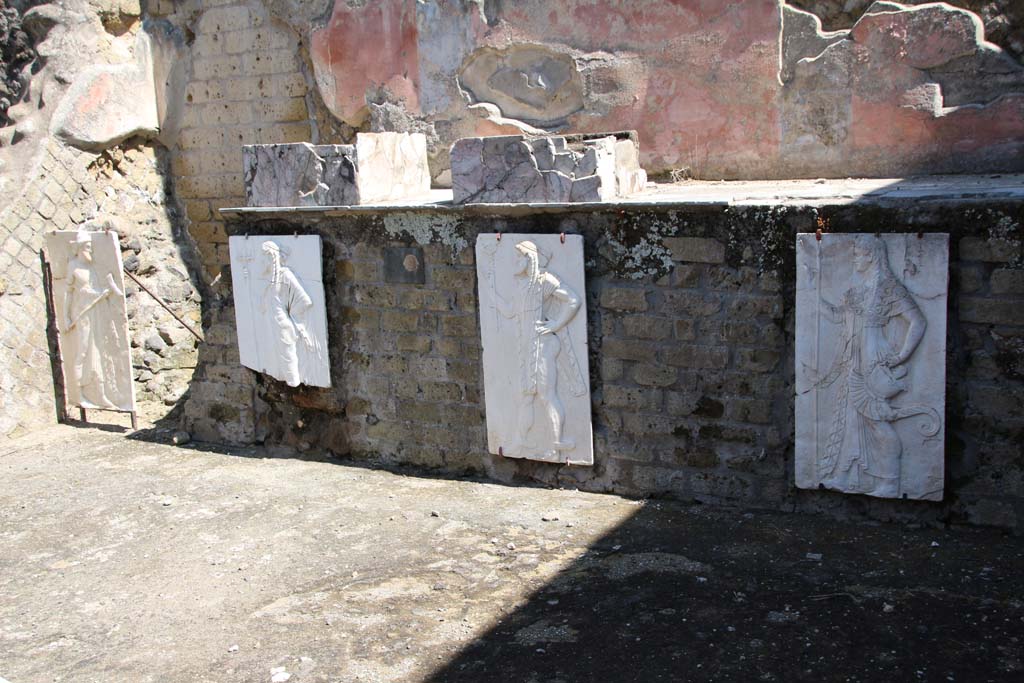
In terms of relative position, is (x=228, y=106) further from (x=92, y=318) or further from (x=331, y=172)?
(x=331, y=172)

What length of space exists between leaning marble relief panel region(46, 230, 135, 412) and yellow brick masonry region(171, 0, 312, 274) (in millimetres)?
1489

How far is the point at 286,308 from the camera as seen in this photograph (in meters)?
6.60

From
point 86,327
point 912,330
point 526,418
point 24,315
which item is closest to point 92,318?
point 86,327

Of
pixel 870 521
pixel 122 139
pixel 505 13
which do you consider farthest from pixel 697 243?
pixel 122 139

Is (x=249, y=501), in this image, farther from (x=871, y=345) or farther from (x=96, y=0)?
(x=96, y=0)

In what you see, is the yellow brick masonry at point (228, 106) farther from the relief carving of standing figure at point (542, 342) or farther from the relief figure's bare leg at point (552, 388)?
the relief figure's bare leg at point (552, 388)

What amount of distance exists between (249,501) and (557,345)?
6.82ft

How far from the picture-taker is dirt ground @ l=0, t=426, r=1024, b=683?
391cm

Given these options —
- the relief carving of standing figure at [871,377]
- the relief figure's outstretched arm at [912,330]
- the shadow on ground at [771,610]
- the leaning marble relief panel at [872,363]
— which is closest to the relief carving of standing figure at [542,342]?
the shadow on ground at [771,610]

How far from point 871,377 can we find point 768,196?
108cm

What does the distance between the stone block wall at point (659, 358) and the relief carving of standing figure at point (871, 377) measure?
0.15 meters

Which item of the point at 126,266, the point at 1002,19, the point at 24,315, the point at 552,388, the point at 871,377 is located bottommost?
the point at 552,388

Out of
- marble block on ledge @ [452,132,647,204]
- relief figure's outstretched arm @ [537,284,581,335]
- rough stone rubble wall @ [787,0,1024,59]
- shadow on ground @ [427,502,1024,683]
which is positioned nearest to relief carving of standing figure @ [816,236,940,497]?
shadow on ground @ [427,502,1024,683]

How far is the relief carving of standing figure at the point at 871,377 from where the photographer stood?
461 centimetres
